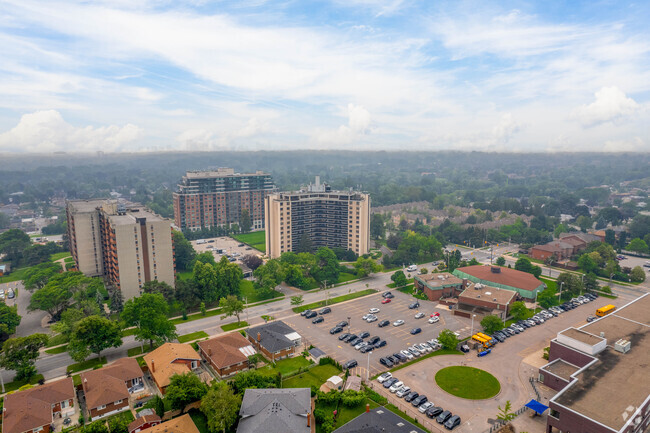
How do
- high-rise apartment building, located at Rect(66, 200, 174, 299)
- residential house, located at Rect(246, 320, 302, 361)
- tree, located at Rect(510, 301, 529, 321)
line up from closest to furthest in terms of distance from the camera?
residential house, located at Rect(246, 320, 302, 361)
tree, located at Rect(510, 301, 529, 321)
high-rise apartment building, located at Rect(66, 200, 174, 299)

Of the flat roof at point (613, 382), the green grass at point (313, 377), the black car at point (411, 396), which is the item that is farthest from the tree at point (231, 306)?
the flat roof at point (613, 382)

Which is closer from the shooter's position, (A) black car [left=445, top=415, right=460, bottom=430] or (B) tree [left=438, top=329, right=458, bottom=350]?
(A) black car [left=445, top=415, right=460, bottom=430]

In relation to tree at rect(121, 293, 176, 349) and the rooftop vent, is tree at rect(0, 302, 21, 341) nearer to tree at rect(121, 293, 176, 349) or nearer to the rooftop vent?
tree at rect(121, 293, 176, 349)

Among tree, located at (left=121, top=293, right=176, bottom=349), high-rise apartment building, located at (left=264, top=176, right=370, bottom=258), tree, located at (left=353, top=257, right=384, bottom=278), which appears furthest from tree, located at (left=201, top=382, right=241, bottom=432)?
high-rise apartment building, located at (left=264, top=176, right=370, bottom=258)

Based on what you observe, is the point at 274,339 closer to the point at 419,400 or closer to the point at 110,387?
the point at 110,387

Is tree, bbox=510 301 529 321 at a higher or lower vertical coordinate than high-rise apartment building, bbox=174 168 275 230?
lower

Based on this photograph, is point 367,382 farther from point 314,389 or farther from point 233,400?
point 233,400
